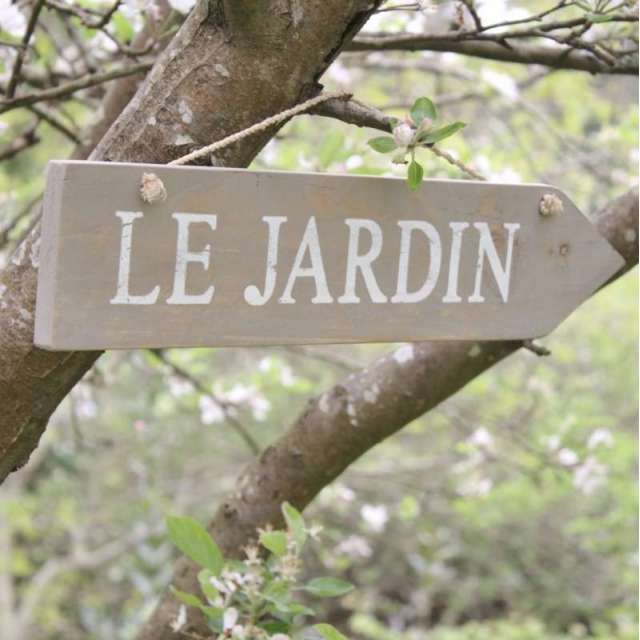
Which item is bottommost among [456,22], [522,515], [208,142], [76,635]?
[76,635]

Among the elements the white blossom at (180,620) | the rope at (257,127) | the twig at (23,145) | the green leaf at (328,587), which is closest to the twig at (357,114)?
the rope at (257,127)

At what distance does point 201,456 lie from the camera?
5.38 metres

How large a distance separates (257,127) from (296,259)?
5.1 inches

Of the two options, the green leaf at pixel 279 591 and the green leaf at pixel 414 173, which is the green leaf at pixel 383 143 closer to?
the green leaf at pixel 414 173

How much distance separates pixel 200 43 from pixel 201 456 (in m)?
4.62

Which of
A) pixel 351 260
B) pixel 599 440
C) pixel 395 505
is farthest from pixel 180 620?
pixel 395 505

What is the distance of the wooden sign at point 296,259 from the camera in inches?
31.6

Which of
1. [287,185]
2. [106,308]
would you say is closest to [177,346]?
[106,308]

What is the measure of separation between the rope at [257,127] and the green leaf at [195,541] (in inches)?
17.1

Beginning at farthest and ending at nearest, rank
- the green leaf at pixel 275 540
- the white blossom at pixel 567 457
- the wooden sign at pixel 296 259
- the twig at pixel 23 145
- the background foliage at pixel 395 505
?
the background foliage at pixel 395 505 < the white blossom at pixel 567 457 < the twig at pixel 23 145 < the green leaf at pixel 275 540 < the wooden sign at pixel 296 259

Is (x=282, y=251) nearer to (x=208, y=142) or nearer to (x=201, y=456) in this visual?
(x=208, y=142)

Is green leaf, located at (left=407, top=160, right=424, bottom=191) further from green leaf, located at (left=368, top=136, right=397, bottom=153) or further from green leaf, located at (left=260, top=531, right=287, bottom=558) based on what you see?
green leaf, located at (left=260, top=531, right=287, bottom=558)

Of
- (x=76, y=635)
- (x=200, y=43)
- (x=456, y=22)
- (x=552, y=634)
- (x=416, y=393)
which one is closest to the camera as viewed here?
(x=200, y=43)

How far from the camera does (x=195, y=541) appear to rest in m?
1.12
